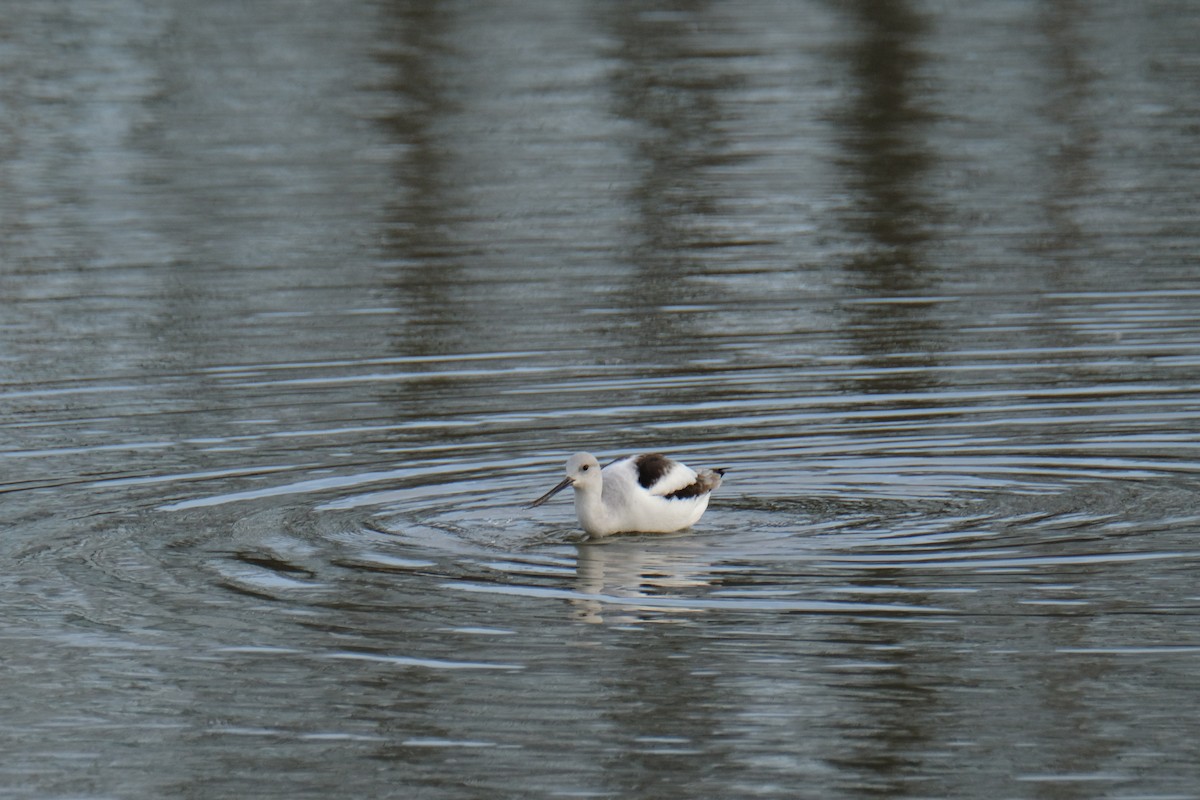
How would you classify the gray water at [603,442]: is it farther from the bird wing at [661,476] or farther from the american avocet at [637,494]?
the bird wing at [661,476]

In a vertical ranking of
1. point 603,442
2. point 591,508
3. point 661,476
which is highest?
point 661,476

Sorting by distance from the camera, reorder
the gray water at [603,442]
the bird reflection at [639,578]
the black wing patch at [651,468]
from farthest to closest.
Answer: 1. the black wing patch at [651,468]
2. the bird reflection at [639,578]
3. the gray water at [603,442]

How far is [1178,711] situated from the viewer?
932cm

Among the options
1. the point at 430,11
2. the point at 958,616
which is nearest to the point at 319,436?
the point at 958,616

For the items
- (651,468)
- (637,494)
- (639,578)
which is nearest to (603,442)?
(637,494)

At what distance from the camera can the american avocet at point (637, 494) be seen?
12414 millimetres

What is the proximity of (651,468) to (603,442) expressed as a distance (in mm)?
2250

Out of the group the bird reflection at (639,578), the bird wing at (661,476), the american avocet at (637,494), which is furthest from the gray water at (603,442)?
the bird wing at (661,476)

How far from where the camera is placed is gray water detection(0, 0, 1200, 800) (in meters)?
9.41

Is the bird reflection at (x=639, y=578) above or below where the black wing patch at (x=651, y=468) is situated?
below

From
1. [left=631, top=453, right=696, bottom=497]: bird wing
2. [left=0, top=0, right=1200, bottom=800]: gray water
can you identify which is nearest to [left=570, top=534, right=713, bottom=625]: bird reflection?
[left=0, top=0, right=1200, bottom=800]: gray water

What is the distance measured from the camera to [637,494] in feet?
41.1

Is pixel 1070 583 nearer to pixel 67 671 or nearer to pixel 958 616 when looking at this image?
pixel 958 616

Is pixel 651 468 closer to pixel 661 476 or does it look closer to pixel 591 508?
pixel 661 476
